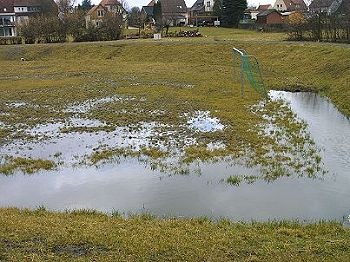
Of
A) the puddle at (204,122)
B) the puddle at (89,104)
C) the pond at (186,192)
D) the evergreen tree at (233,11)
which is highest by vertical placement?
the evergreen tree at (233,11)

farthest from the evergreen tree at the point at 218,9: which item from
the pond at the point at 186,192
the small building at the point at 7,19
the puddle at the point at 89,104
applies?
the pond at the point at 186,192

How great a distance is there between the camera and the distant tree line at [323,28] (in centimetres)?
3559

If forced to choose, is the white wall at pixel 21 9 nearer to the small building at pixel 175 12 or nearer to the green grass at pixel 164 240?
the small building at pixel 175 12

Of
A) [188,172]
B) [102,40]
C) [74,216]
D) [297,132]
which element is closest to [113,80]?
[297,132]

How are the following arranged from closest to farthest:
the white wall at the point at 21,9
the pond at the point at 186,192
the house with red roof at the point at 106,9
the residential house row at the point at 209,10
Answer: 1. the pond at the point at 186,192
2. the residential house row at the point at 209,10
3. the house with red roof at the point at 106,9
4. the white wall at the point at 21,9

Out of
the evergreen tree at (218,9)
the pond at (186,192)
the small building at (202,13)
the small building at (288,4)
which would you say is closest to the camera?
the pond at (186,192)

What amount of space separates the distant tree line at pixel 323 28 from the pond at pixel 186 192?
25.2 m

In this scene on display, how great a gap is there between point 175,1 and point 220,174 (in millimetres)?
77339

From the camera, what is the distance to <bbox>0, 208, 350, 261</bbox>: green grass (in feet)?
24.4

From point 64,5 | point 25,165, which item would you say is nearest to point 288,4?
point 64,5

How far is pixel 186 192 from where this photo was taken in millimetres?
10836

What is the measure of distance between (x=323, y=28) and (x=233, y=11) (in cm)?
3509

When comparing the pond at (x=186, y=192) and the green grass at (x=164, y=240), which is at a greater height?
the green grass at (x=164, y=240)

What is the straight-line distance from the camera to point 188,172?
12.2m
